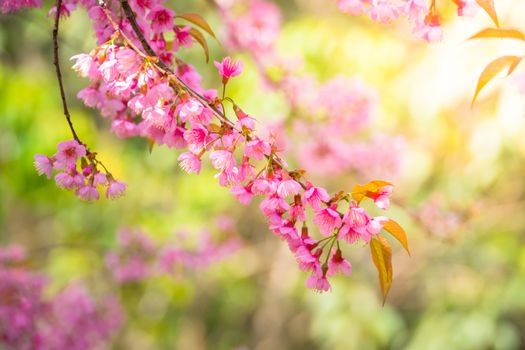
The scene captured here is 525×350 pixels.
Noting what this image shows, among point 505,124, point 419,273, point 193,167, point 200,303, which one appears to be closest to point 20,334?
point 193,167

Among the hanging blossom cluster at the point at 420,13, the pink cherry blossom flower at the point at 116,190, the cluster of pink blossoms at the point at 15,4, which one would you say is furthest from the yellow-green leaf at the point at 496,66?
the cluster of pink blossoms at the point at 15,4

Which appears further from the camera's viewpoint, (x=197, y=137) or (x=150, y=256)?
(x=150, y=256)

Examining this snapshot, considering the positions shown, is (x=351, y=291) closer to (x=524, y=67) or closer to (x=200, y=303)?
(x=200, y=303)

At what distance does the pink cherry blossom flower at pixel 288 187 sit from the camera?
2.60ft

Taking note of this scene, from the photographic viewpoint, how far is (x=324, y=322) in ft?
11.4

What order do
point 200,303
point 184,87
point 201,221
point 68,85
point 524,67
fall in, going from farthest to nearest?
point 68,85 → point 200,303 → point 201,221 → point 524,67 → point 184,87

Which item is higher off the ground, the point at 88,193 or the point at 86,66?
the point at 86,66

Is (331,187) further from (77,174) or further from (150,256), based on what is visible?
(77,174)

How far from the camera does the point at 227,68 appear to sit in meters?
0.89

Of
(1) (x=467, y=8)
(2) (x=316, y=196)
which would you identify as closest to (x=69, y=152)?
(2) (x=316, y=196)

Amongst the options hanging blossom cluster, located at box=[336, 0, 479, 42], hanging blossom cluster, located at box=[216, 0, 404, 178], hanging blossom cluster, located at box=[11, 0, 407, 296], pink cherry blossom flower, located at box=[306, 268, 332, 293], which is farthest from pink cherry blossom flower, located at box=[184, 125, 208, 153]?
hanging blossom cluster, located at box=[216, 0, 404, 178]

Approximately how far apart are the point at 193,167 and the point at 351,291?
2648mm

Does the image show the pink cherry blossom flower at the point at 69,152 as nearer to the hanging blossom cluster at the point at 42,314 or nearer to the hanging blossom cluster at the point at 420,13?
the hanging blossom cluster at the point at 420,13

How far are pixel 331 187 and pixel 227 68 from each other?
2816 millimetres
